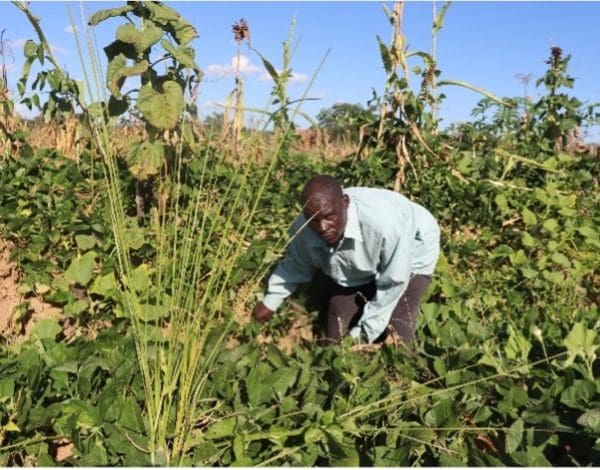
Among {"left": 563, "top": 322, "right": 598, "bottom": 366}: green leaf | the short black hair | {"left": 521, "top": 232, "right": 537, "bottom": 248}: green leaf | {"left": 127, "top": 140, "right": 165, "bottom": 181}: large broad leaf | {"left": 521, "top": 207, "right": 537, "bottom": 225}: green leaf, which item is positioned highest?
{"left": 127, "top": 140, "right": 165, "bottom": 181}: large broad leaf

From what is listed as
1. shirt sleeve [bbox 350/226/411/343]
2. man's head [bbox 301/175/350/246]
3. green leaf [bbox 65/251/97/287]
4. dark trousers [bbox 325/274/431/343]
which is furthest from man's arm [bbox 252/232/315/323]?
green leaf [bbox 65/251/97/287]

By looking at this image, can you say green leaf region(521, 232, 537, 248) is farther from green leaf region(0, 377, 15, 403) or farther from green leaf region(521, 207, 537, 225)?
green leaf region(0, 377, 15, 403)

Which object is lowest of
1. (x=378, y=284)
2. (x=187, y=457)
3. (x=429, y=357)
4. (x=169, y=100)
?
(x=187, y=457)

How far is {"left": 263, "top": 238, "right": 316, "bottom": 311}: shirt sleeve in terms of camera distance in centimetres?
348

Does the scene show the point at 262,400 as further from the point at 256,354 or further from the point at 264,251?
the point at 264,251

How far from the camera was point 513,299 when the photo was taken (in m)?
4.03

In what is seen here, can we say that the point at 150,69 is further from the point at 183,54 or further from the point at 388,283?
the point at 388,283

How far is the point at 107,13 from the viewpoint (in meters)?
3.62

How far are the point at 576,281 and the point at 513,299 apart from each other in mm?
474

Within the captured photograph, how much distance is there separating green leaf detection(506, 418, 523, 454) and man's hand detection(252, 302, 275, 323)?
150 cm

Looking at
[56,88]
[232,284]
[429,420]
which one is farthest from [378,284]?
[56,88]

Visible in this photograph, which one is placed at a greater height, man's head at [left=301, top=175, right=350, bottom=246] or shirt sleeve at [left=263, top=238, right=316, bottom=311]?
man's head at [left=301, top=175, right=350, bottom=246]

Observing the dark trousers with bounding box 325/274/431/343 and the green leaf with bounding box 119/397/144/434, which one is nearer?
the green leaf with bounding box 119/397/144/434

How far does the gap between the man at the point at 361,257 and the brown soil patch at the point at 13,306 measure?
3.47ft
